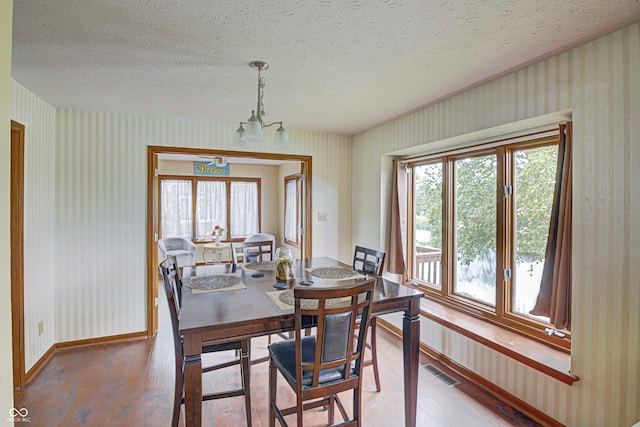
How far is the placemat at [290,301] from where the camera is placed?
5.29 ft

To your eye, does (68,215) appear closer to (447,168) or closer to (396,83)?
(396,83)

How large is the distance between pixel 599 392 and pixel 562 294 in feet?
1.77

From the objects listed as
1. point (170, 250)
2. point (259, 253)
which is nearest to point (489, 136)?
point (259, 253)

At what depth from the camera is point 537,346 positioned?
2.23 meters

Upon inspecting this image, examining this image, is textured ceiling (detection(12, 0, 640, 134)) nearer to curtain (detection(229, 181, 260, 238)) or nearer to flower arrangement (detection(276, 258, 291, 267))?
flower arrangement (detection(276, 258, 291, 267))

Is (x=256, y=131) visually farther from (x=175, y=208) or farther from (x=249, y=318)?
(x=175, y=208)

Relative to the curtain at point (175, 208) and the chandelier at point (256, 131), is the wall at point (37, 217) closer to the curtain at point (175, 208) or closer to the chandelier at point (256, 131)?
the chandelier at point (256, 131)

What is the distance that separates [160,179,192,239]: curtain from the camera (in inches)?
263

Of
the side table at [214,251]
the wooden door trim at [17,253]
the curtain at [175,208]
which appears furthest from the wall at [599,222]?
the curtain at [175,208]

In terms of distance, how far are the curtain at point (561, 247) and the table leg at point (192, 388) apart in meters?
2.15

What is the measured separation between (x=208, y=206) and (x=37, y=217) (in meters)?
4.28

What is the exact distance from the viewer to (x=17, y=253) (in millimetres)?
2498

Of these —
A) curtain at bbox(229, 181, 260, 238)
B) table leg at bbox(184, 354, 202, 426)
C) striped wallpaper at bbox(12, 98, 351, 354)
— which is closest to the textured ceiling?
striped wallpaper at bbox(12, 98, 351, 354)

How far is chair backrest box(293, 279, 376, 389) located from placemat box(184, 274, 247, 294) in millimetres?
740
